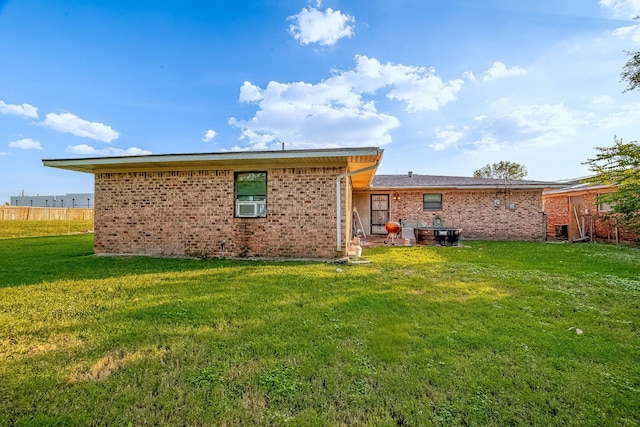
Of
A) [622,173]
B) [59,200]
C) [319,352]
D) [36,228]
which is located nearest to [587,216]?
[622,173]

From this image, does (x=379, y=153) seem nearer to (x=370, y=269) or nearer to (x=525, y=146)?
(x=370, y=269)

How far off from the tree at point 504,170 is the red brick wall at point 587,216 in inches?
722

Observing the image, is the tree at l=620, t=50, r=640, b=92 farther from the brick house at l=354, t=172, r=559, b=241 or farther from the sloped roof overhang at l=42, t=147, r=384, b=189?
the brick house at l=354, t=172, r=559, b=241

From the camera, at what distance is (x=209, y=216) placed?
8.23m

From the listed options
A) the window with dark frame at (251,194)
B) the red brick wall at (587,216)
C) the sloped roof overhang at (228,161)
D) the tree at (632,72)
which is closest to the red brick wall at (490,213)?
the red brick wall at (587,216)

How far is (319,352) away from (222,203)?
6.31 m

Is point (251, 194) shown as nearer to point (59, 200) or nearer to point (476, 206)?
point (476, 206)

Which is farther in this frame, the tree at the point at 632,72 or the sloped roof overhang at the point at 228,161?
the sloped roof overhang at the point at 228,161

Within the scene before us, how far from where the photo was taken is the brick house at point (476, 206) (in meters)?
13.2

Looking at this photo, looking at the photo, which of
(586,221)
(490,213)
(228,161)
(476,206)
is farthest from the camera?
(586,221)

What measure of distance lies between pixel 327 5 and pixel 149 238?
29.2 ft

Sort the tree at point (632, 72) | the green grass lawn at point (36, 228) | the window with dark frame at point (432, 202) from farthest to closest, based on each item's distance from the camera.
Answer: the green grass lawn at point (36, 228) → the window with dark frame at point (432, 202) → the tree at point (632, 72)

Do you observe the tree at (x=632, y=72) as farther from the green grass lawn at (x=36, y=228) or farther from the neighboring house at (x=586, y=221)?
the green grass lawn at (x=36, y=228)

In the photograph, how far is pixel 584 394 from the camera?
2152 millimetres
